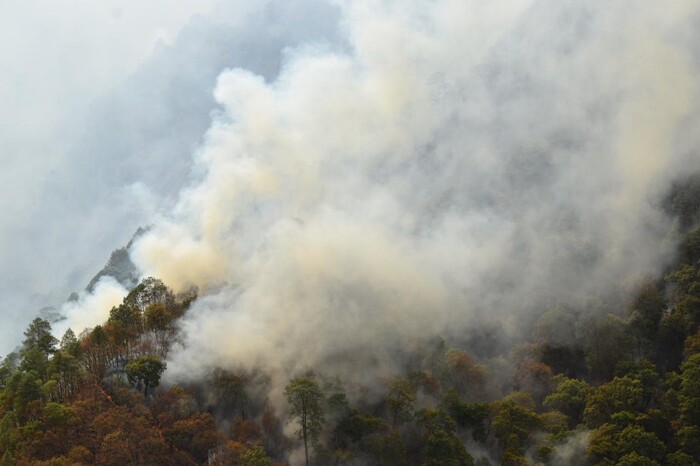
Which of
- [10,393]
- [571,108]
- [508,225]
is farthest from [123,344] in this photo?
[571,108]

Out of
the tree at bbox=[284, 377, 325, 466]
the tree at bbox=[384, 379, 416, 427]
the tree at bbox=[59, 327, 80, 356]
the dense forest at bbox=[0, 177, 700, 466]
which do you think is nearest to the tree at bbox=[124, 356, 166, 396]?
the dense forest at bbox=[0, 177, 700, 466]

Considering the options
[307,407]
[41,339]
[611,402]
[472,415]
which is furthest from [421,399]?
[41,339]

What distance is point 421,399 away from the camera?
70250 mm

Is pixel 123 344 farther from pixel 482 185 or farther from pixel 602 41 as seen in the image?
pixel 602 41

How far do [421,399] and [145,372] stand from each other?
3151cm

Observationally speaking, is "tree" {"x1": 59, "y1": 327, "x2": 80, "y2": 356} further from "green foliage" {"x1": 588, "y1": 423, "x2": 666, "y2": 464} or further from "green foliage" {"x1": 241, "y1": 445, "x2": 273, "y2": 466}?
"green foliage" {"x1": 588, "y1": 423, "x2": 666, "y2": 464}

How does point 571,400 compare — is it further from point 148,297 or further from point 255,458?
point 148,297

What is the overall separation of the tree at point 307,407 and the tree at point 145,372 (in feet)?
59.8

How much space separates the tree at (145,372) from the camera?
233ft

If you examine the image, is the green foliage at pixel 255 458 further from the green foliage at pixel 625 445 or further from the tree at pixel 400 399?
the green foliage at pixel 625 445

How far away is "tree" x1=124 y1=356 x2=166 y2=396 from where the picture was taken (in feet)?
233

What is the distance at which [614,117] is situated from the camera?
113375 mm

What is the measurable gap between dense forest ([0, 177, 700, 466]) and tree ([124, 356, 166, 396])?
0.65ft

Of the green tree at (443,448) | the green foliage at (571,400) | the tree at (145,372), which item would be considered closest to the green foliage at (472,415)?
the green tree at (443,448)
